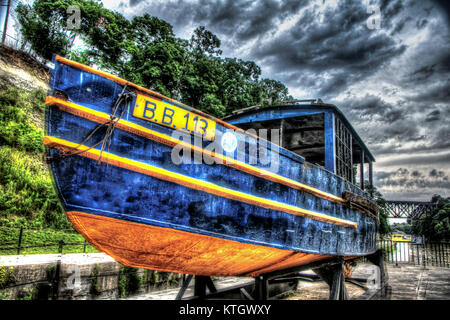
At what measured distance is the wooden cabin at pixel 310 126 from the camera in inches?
196

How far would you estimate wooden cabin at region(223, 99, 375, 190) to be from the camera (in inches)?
196

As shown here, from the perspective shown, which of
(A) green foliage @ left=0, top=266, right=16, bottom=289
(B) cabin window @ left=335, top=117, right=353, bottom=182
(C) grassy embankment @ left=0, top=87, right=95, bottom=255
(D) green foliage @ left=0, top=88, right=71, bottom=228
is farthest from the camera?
(D) green foliage @ left=0, top=88, right=71, bottom=228

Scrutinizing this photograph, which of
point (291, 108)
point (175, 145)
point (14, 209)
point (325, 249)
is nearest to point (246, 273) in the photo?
point (325, 249)

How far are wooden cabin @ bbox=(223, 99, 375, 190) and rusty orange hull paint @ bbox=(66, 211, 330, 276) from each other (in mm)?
2134

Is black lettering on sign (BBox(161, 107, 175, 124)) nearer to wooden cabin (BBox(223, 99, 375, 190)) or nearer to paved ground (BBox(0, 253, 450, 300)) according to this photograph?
wooden cabin (BBox(223, 99, 375, 190))

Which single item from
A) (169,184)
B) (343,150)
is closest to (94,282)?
(169,184)

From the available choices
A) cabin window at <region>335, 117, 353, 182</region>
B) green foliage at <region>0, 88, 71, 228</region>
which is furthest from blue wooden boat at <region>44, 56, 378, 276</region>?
green foliage at <region>0, 88, 71, 228</region>

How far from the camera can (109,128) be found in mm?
2590

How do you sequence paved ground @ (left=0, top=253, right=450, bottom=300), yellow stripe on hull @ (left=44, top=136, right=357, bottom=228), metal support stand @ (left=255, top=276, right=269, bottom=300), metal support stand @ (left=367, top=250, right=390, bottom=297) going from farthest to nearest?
metal support stand @ (left=367, top=250, right=390, bottom=297) → paved ground @ (left=0, top=253, right=450, bottom=300) → metal support stand @ (left=255, top=276, right=269, bottom=300) → yellow stripe on hull @ (left=44, top=136, right=357, bottom=228)

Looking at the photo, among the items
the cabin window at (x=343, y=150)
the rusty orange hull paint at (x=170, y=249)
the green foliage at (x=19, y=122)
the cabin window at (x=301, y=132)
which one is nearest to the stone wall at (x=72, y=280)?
the rusty orange hull paint at (x=170, y=249)

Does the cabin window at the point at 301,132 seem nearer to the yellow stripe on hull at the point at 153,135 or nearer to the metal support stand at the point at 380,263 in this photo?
the yellow stripe on hull at the point at 153,135

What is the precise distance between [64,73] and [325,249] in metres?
4.07

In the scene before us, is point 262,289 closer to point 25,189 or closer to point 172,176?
point 172,176

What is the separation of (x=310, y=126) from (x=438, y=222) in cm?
2991
